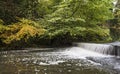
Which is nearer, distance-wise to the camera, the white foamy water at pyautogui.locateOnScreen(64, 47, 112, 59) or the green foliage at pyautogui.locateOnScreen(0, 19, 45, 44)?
the white foamy water at pyautogui.locateOnScreen(64, 47, 112, 59)

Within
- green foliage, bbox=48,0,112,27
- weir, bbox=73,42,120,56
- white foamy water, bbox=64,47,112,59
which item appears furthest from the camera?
green foliage, bbox=48,0,112,27

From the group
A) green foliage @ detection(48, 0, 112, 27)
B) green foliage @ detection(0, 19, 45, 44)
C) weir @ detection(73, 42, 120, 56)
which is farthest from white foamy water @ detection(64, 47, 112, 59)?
green foliage @ detection(48, 0, 112, 27)

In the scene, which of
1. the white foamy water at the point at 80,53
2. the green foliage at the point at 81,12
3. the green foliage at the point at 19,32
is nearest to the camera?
the white foamy water at the point at 80,53

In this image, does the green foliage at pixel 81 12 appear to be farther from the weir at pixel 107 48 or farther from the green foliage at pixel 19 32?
the weir at pixel 107 48

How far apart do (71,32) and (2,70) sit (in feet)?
29.8

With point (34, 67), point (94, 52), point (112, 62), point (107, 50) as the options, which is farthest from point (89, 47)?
point (34, 67)

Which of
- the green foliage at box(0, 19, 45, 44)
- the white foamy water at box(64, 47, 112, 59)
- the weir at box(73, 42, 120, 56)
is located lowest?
the white foamy water at box(64, 47, 112, 59)

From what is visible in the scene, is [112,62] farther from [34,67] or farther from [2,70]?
[2,70]

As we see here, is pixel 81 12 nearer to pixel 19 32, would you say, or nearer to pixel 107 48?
pixel 19 32

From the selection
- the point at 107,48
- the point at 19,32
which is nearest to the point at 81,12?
→ the point at 19,32

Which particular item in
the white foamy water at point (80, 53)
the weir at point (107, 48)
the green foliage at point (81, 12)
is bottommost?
the white foamy water at point (80, 53)

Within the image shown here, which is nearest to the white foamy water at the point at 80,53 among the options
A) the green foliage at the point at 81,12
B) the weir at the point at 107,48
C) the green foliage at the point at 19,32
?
the weir at the point at 107,48

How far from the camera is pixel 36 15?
19.1 m

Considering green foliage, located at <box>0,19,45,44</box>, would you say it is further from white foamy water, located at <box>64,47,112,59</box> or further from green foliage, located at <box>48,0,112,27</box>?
white foamy water, located at <box>64,47,112,59</box>
